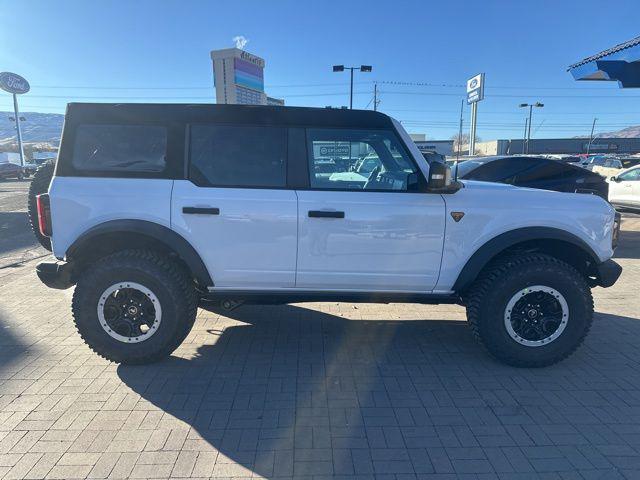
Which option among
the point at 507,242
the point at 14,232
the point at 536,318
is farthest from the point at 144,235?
the point at 14,232

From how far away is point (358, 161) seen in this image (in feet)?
11.3

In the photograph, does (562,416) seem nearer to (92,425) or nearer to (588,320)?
(588,320)

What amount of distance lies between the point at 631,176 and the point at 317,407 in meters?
11.7

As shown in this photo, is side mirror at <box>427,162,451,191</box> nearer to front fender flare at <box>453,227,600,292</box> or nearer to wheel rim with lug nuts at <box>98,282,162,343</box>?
front fender flare at <box>453,227,600,292</box>

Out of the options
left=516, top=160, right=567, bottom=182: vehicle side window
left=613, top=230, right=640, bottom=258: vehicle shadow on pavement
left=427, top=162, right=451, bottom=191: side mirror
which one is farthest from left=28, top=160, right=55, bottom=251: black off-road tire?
left=613, top=230, right=640, bottom=258: vehicle shadow on pavement

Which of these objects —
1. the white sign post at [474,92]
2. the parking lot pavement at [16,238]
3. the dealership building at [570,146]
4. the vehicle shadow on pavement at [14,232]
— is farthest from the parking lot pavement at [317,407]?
the dealership building at [570,146]

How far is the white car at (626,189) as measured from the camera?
34.5 feet

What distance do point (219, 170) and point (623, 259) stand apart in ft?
23.6

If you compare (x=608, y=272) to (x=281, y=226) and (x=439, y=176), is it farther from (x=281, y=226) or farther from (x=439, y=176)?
(x=281, y=226)

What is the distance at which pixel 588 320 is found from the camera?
3.43 meters

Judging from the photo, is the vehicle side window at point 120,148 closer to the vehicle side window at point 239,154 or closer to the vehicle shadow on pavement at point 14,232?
the vehicle side window at point 239,154

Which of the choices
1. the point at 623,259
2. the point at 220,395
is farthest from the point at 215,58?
the point at 220,395

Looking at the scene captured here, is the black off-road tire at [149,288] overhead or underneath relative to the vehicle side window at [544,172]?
underneath

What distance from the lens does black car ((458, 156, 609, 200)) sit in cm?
757
